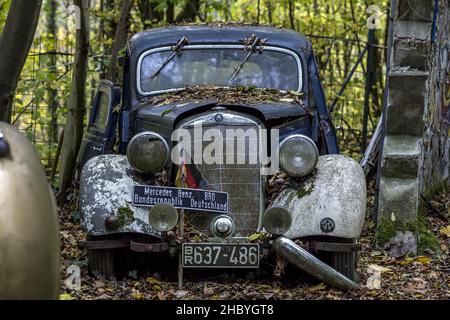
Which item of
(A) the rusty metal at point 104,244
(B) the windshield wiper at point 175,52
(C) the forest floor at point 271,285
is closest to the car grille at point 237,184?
(C) the forest floor at point 271,285

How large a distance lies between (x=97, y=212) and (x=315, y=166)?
155 cm

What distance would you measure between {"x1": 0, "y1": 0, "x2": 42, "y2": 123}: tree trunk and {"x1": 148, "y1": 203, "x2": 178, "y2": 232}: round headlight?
1.76 m

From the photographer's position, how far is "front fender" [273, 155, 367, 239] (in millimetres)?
5926

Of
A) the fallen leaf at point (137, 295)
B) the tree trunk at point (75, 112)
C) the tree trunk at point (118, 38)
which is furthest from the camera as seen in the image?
the tree trunk at point (118, 38)

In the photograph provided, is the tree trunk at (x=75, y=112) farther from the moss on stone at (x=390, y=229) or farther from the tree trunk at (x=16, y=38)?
the moss on stone at (x=390, y=229)

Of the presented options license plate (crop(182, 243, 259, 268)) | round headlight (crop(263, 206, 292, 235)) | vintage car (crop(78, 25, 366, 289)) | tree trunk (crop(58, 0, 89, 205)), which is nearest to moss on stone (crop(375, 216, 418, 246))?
vintage car (crop(78, 25, 366, 289))

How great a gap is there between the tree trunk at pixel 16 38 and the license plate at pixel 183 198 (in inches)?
60.0

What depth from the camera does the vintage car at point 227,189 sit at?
229 inches

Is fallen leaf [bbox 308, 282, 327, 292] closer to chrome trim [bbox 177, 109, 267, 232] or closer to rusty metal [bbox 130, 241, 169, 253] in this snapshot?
chrome trim [bbox 177, 109, 267, 232]

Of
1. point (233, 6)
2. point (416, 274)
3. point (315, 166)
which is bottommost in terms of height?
point (416, 274)

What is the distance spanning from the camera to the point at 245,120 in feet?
21.0

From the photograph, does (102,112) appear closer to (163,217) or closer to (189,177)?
(189,177)
